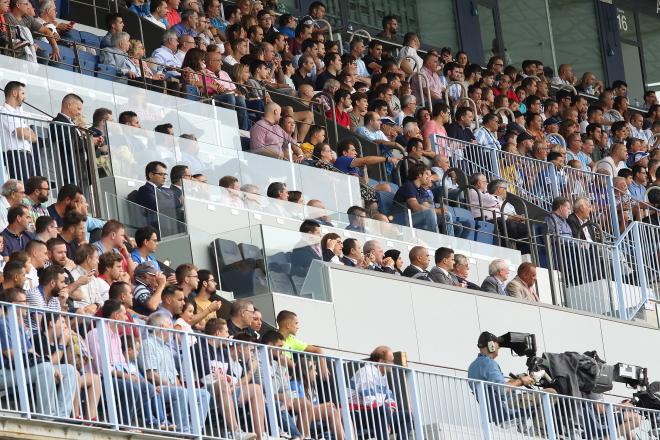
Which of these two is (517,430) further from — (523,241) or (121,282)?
(523,241)

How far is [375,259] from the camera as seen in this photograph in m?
19.2

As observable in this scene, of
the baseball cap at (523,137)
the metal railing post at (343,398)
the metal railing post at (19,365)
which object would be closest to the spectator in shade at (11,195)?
the metal railing post at (343,398)

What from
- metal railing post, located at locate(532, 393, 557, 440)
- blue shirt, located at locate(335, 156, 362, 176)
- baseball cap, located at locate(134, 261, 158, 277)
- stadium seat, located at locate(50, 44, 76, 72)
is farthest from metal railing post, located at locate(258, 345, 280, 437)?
blue shirt, located at locate(335, 156, 362, 176)

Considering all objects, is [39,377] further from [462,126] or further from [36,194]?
[462,126]

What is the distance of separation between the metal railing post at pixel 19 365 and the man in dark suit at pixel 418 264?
729 cm

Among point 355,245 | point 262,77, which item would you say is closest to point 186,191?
point 355,245

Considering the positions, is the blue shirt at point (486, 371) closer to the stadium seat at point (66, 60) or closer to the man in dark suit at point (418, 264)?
the man in dark suit at point (418, 264)

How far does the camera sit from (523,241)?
22078mm

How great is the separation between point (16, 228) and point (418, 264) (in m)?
5.45

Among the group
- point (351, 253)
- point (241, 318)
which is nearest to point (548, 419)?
point (241, 318)

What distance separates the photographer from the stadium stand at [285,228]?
13.8m

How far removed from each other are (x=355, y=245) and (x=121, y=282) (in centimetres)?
455

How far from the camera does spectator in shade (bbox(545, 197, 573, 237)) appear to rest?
22266 mm

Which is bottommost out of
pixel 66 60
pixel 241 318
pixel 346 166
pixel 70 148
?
pixel 241 318
